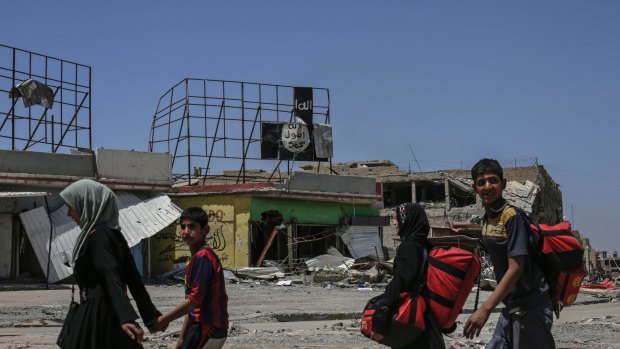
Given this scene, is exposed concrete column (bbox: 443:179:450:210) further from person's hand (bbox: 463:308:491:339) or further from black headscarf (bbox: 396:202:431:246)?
person's hand (bbox: 463:308:491:339)

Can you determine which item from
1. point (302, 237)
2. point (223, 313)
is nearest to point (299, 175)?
point (302, 237)

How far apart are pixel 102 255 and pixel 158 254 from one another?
2373 cm

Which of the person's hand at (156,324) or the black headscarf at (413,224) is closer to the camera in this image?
the person's hand at (156,324)

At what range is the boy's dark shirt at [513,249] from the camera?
4234 millimetres

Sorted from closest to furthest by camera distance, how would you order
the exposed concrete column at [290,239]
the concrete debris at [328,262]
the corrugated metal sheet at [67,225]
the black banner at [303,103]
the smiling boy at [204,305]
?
1. the smiling boy at [204,305]
2. the corrugated metal sheet at [67,225]
3. the concrete debris at [328,262]
4. the exposed concrete column at [290,239]
5. the black banner at [303,103]

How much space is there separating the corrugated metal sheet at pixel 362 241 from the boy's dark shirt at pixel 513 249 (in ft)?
84.1

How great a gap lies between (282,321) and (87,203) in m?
8.68

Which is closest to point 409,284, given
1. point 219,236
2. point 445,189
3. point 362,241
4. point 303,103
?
point 219,236

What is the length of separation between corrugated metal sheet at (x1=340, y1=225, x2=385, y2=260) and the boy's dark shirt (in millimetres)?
25629

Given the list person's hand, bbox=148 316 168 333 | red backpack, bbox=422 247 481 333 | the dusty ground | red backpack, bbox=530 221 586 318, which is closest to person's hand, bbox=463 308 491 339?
red backpack, bbox=422 247 481 333

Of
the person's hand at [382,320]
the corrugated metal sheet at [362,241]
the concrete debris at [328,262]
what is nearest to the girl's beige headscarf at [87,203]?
the person's hand at [382,320]

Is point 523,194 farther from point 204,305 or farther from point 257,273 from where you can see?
point 204,305

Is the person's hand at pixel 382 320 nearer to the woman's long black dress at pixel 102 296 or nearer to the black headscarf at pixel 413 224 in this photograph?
the black headscarf at pixel 413 224

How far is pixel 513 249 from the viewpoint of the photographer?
4227 millimetres
